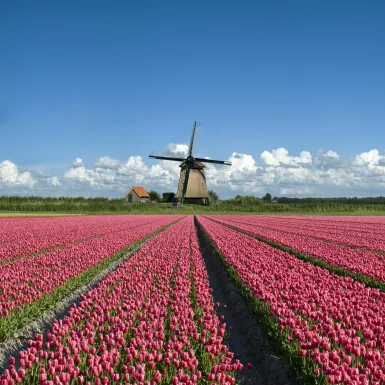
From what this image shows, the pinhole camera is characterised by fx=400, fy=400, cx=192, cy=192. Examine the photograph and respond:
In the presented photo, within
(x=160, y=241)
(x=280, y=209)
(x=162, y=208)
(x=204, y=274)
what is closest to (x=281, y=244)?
(x=160, y=241)

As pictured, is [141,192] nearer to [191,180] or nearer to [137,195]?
[137,195]

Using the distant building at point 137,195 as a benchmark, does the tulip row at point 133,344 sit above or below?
below

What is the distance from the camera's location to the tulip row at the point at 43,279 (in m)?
8.14

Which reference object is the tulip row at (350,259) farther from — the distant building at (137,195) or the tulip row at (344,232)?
the distant building at (137,195)

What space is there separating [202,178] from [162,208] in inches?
494

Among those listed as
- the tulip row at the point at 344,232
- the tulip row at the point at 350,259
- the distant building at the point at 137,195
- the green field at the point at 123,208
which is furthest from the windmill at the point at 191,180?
the tulip row at the point at 350,259

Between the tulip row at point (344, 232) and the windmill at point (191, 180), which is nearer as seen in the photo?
the tulip row at point (344, 232)

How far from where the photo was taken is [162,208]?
86062 mm

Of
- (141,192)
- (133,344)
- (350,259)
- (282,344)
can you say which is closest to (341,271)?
(350,259)

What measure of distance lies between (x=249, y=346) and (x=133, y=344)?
2697 mm

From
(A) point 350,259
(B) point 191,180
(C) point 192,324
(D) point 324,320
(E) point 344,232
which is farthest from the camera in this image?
(B) point 191,180

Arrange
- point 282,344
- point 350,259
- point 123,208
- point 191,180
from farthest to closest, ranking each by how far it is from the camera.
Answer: point 191,180
point 123,208
point 350,259
point 282,344

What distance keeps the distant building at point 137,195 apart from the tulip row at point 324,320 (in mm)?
118938

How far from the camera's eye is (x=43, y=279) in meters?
10.9
